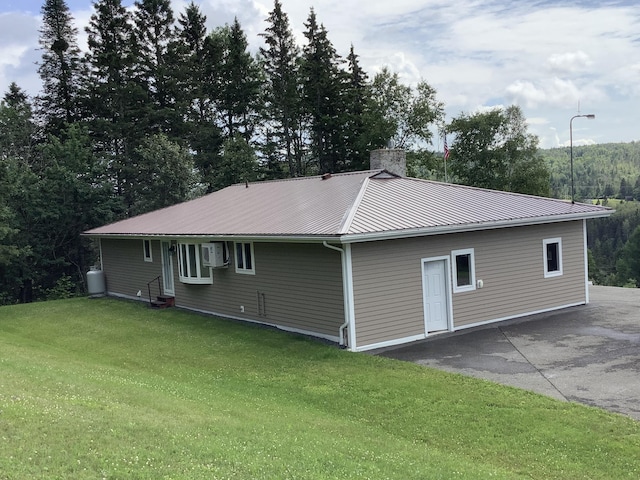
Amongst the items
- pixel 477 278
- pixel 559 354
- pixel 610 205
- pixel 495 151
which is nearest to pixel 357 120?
pixel 495 151

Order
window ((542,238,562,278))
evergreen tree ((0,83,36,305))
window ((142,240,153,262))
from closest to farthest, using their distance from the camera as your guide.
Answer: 1. window ((542,238,562,278))
2. window ((142,240,153,262))
3. evergreen tree ((0,83,36,305))

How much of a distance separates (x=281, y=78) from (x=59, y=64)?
13.0 m

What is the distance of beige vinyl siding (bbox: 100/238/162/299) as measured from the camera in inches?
825

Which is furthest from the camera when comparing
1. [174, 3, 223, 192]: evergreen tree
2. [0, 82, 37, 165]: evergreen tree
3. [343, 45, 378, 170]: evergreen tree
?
[343, 45, 378, 170]: evergreen tree

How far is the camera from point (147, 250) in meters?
21.3

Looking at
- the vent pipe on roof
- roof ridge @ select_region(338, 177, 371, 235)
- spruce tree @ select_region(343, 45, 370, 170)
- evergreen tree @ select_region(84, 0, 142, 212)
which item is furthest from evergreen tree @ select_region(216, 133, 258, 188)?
roof ridge @ select_region(338, 177, 371, 235)

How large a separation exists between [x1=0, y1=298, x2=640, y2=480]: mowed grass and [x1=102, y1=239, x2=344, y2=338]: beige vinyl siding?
1001 millimetres

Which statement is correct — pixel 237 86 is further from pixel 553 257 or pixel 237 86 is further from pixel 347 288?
pixel 347 288

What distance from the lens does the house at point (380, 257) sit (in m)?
13.0

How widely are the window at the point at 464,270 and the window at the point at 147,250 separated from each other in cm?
1131

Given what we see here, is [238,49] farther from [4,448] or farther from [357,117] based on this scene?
[4,448]

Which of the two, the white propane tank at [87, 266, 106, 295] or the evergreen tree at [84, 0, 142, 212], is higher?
the evergreen tree at [84, 0, 142, 212]

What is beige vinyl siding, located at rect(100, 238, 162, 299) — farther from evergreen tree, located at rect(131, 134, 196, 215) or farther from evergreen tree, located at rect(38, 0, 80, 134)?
evergreen tree, located at rect(38, 0, 80, 134)

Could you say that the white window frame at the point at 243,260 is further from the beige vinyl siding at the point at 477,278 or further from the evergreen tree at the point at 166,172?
the evergreen tree at the point at 166,172
